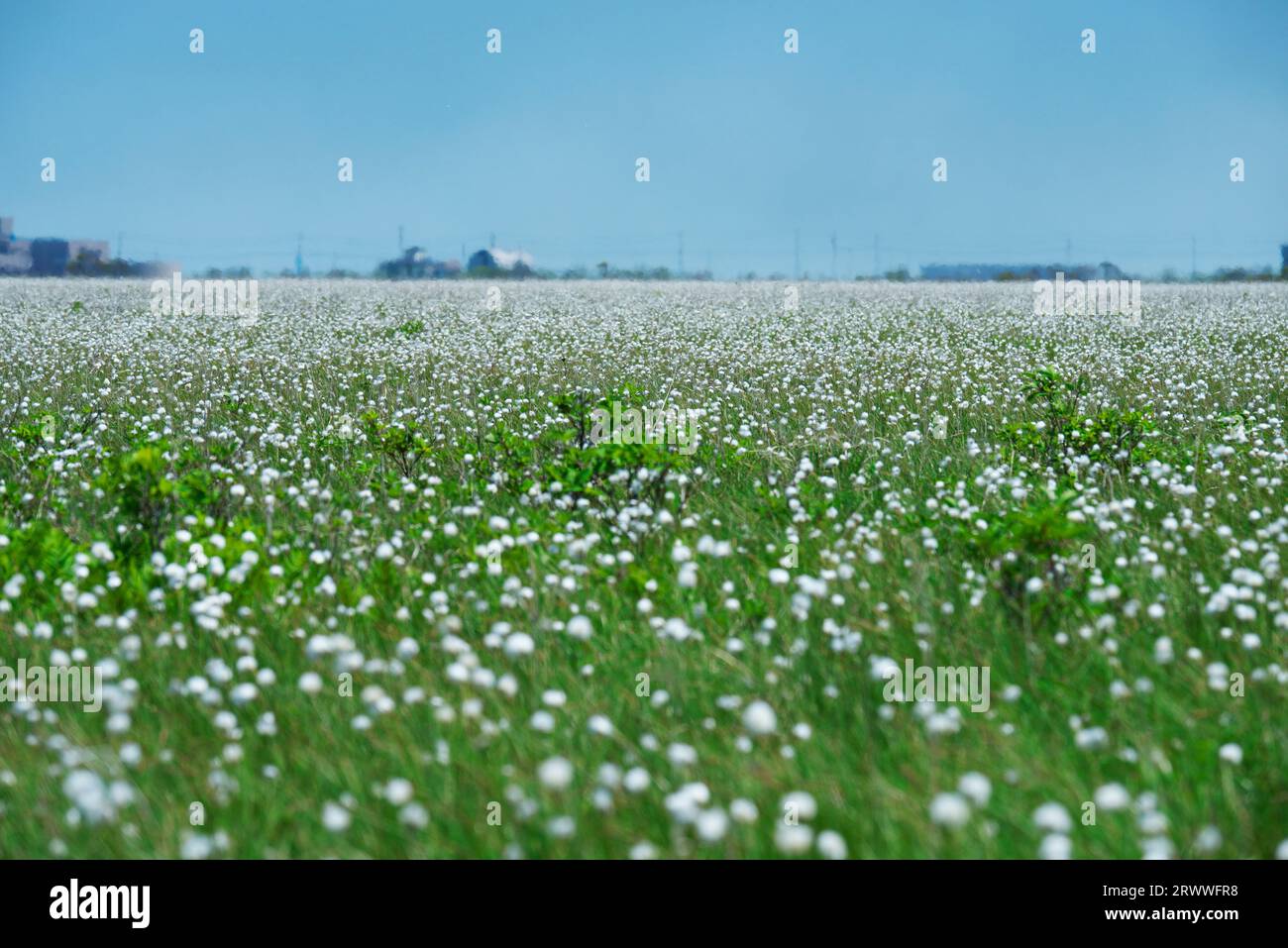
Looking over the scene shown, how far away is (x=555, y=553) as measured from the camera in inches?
225

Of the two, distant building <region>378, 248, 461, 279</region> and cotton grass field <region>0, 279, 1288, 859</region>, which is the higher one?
distant building <region>378, 248, 461, 279</region>

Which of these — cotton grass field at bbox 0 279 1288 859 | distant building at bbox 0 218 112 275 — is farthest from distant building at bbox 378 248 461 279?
cotton grass field at bbox 0 279 1288 859

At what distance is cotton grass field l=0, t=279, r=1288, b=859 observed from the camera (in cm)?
316

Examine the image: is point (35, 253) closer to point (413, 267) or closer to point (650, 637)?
point (413, 267)

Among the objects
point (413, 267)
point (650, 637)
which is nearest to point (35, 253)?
Answer: point (413, 267)

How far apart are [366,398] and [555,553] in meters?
6.87

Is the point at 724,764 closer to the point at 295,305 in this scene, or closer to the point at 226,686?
the point at 226,686

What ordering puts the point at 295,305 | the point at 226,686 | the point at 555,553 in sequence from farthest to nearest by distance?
the point at 295,305, the point at 555,553, the point at 226,686

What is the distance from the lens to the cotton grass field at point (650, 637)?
316 cm

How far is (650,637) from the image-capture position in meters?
4.55

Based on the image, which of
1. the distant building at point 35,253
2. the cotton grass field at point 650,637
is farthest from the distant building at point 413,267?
the cotton grass field at point 650,637

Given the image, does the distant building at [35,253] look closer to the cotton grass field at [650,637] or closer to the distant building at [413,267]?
the distant building at [413,267]

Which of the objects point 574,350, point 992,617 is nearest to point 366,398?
point 574,350

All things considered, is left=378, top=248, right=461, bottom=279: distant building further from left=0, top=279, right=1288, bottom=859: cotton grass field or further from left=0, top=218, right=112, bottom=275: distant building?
left=0, top=279, right=1288, bottom=859: cotton grass field
